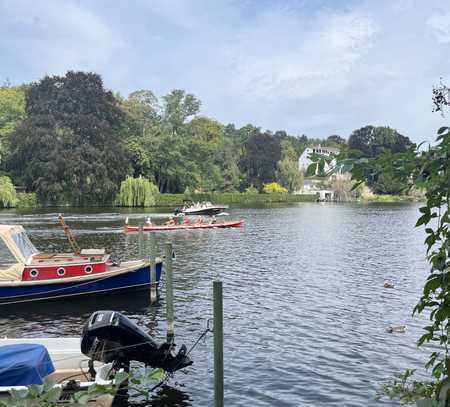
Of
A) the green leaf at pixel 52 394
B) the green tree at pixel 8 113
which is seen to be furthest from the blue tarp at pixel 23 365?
the green tree at pixel 8 113

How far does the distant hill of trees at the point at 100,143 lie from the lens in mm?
72312

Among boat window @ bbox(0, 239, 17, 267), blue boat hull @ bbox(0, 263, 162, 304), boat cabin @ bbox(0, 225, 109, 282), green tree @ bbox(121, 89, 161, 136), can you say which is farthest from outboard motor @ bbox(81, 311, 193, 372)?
green tree @ bbox(121, 89, 161, 136)

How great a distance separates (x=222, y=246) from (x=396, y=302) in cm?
1619

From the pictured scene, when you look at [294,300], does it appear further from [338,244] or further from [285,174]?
[285,174]

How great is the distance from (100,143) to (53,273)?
6330 cm

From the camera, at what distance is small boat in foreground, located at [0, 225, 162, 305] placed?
609 inches

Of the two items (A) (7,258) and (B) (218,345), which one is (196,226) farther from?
(B) (218,345)

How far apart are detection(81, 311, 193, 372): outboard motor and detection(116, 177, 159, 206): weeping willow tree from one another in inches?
2573

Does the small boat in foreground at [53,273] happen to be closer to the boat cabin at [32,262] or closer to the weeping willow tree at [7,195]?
the boat cabin at [32,262]

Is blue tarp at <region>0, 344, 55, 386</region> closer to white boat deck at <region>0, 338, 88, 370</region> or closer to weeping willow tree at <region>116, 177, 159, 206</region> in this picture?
white boat deck at <region>0, 338, 88, 370</region>

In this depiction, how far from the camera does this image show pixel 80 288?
16203 mm

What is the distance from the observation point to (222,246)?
106 feet

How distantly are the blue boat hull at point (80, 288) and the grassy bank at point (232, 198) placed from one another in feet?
208

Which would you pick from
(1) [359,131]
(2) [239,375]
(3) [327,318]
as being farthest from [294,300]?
(1) [359,131]
